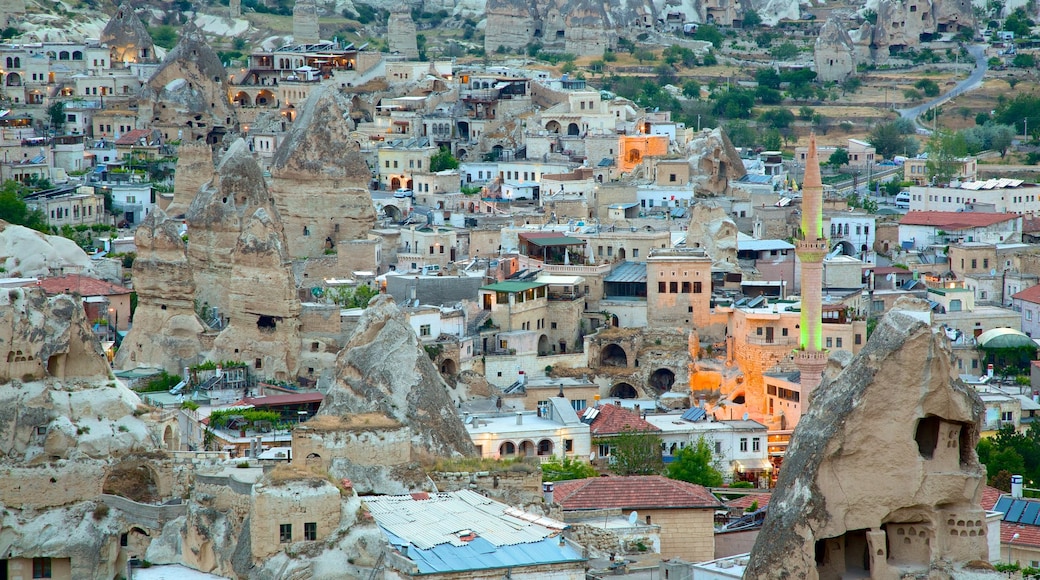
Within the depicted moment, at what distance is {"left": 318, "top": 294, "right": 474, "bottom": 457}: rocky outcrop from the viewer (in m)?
44.8

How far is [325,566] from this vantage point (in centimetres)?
3109

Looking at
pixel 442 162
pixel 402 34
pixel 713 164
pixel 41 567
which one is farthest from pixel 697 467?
pixel 402 34

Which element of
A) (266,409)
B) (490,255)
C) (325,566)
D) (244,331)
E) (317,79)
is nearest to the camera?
(325,566)

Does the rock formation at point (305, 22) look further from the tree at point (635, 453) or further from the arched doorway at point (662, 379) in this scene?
the tree at point (635, 453)

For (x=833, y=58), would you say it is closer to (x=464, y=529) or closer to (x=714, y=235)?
(x=714, y=235)

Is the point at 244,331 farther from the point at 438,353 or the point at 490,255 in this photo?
the point at 490,255

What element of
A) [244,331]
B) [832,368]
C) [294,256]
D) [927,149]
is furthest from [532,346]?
[927,149]

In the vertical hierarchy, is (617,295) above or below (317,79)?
below

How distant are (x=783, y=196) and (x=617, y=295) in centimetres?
1660

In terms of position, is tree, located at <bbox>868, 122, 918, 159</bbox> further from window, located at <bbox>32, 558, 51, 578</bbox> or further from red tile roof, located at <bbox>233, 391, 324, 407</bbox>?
window, located at <bbox>32, 558, 51, 578</bbox>

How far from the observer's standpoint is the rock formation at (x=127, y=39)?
109m

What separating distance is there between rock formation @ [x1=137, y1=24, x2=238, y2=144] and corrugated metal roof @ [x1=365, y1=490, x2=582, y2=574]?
61.8 m

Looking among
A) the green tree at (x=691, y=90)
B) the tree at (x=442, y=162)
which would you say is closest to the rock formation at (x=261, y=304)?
the tree at (x=442, y=162)

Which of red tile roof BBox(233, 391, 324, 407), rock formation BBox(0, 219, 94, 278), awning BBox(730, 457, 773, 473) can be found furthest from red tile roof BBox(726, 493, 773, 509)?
rock formation BBox(0, 219, 94, 278)
